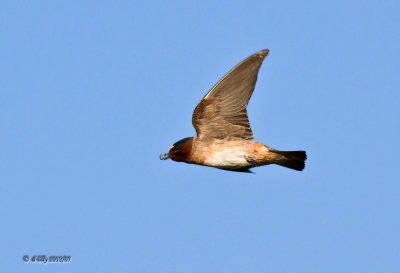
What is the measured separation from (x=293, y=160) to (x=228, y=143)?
1.14 metres

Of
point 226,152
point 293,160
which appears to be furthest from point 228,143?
point 293,160

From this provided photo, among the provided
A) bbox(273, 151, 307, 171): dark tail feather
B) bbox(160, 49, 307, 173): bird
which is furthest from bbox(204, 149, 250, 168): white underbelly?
bbox(273, 151, 307, 171): dark tail feather

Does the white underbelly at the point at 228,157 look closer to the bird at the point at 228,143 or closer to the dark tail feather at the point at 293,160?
the bird at the point at 228,143

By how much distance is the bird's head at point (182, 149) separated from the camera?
13477mm

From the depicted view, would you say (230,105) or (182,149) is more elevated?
(230,105)

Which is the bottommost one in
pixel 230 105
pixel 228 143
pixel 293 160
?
pixel 293 160

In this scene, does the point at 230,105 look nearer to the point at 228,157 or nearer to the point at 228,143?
the point at 228,143

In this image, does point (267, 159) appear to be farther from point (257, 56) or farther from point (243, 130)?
point (257, 56)

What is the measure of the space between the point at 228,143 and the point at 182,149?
0.79 m

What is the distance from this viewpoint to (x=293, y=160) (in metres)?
13.5

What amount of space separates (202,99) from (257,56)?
114 centimetres

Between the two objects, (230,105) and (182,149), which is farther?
(182,149)

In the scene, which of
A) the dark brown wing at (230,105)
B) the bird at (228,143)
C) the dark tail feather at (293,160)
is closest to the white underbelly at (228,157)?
the bird at (228,143)

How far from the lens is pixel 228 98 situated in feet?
43.0
